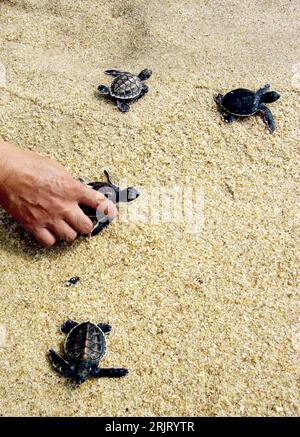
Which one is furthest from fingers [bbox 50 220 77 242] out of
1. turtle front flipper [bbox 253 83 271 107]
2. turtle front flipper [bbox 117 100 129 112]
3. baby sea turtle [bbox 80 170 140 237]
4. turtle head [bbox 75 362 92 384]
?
turtle front flipper [bbox 253 83 271 107]

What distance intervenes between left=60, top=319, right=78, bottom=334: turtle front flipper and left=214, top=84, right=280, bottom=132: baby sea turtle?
1.33m

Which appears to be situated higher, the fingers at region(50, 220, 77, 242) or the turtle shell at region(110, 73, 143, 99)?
the turtle shell at region(110, 73, 143, 99)

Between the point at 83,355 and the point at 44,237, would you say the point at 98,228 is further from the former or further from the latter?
the point at 83,355

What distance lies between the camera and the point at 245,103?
224 centimetres

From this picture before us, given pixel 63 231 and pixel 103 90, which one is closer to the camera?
pixel 63 231

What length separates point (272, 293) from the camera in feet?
5.94

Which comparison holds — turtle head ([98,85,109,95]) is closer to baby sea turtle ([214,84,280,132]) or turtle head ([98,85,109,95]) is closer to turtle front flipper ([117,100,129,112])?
turtle front flipper ([117,100,129,112])

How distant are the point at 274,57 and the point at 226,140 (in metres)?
0.82

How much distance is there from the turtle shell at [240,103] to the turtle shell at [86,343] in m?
1.35

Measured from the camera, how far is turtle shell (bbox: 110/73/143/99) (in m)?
2.28

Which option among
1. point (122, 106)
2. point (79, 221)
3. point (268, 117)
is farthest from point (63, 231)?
point (268, 117)

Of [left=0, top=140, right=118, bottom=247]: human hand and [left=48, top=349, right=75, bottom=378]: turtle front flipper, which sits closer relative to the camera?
[left=48, top=349, right=75, bottom=378]: turtle front flipper

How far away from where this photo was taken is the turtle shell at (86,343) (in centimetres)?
161

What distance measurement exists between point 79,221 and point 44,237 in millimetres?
166
